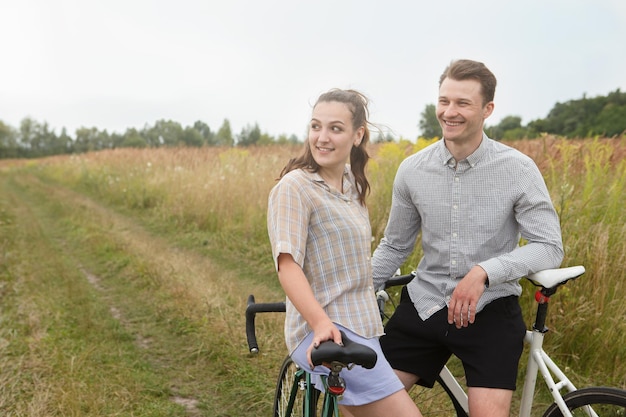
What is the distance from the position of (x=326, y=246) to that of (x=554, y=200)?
313cm

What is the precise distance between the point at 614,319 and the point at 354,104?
2517mm

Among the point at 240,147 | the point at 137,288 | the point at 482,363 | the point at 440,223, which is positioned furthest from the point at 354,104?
the point at 240,147

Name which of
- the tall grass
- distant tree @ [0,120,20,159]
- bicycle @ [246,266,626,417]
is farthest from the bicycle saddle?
distant tree @ [0,120,20,159]

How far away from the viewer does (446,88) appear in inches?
79.0

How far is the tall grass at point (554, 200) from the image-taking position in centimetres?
354

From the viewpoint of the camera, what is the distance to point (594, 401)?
6.13 feet

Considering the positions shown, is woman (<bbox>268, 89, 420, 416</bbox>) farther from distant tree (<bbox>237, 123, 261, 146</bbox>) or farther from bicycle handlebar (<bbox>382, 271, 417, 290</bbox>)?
distant tree (<bbox>237, 123, 261, 146</bbox>)

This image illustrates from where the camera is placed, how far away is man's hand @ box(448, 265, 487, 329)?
1.87m

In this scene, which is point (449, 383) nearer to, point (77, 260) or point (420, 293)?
point (420, 293)

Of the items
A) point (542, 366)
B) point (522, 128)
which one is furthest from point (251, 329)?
point (522, 128)

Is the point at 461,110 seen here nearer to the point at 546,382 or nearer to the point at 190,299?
the point at 546,382

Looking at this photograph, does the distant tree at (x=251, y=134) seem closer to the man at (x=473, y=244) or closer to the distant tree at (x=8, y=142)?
the man at (x=473, y=244)

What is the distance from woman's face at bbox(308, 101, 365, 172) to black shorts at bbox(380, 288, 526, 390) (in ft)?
2.47

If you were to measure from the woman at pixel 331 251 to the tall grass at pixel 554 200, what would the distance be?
2188 millimetres
